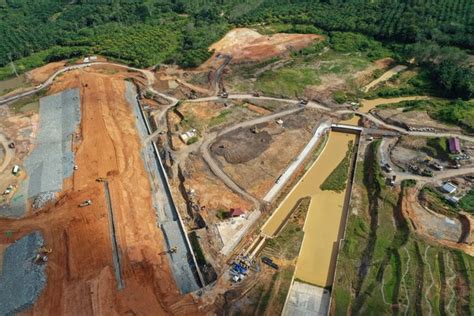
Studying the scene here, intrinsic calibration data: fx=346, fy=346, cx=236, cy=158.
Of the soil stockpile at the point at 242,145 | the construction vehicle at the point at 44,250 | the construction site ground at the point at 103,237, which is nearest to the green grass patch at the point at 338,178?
the soil stockpile at the point at 242,145

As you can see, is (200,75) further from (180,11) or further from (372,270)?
(372,270)

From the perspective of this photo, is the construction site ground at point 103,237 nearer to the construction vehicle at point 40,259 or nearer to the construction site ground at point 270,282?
the construction vehicle at point 40,259

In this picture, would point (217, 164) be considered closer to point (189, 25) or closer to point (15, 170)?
point (15, 170)

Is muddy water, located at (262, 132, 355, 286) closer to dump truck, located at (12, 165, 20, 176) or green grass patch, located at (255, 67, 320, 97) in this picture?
green grass patch, located at (255, 67, 320, 97)

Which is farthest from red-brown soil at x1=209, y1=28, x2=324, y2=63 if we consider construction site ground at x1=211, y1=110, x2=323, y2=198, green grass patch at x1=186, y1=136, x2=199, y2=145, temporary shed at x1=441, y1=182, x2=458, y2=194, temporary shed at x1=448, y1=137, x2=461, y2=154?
temporary shed at x1=441, y1=182, x2=458, y2=194

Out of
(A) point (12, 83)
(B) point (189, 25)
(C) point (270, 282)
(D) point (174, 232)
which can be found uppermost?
(B) point (189, 25)

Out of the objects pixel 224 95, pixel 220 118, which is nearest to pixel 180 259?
pixel 220 118
